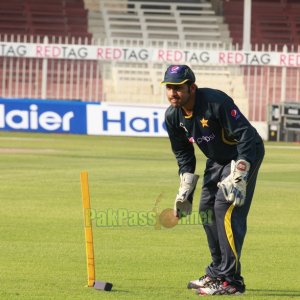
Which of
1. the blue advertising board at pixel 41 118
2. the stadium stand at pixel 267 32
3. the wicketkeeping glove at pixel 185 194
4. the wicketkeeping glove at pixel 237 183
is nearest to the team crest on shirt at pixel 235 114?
the wicketkeeping glove at pixel 237 183

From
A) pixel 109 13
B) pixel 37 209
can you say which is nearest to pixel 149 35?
pixel 109 13

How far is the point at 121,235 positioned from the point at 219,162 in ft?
14.5

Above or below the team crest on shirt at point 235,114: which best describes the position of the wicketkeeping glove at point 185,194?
below

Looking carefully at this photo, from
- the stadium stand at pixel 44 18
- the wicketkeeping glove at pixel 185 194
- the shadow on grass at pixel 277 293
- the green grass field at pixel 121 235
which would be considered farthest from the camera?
the stadium stand at pixel 44 18

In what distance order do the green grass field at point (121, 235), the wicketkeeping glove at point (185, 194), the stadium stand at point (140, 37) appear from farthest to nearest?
the stadium stand at point (140, 37) < the green grass field at point (121, 235) < the wicketkeeping glove at point (185, 194)

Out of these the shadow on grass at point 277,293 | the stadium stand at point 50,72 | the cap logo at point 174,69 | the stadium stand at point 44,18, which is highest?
the stadium stand at point 44,18

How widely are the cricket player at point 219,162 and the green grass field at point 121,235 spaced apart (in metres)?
0.29

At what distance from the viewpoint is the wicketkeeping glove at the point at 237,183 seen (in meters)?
9.29

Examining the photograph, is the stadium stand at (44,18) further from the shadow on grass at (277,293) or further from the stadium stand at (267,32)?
the shadow on grass at (277,293)

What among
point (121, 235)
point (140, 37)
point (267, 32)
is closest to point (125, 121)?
point (140, 37)

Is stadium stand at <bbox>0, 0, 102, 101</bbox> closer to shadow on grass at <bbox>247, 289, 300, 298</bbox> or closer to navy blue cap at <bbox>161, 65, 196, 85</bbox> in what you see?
shadow on grass at <bbox>247, 289, 300, 298</bbox>

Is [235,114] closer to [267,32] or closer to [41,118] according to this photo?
[41,118]

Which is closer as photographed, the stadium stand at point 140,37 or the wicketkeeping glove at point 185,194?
the wicketkeeping glove at point 185,194

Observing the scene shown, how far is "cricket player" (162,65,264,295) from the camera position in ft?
30.6
